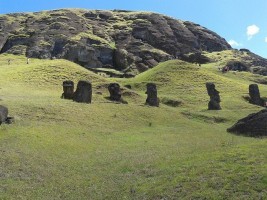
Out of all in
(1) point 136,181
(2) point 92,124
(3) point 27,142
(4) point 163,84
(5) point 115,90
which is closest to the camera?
(1) point 136,181

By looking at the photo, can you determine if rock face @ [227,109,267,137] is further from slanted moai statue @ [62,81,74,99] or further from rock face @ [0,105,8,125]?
slanted moai statue @ [62,81,74,99]

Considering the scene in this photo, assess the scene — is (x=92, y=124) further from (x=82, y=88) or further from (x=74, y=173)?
(x=74, y=173)

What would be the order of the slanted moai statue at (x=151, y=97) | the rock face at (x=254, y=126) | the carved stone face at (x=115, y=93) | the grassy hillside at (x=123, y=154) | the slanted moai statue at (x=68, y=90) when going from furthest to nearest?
the slanted moai statue at (x=151, y=97) → the carved stone face at (x=115, y=93) → the slanted moai statue at (x=68, y=90) → the rock face at (x=254, y=126) → the grassy hillside at (x=123, y=154)

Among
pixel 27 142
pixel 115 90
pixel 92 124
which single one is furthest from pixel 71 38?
pixel 27 142

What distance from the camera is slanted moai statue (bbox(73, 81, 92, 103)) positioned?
62.1 m

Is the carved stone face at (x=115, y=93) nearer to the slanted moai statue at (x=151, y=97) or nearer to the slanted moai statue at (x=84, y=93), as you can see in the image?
the slanted moai statue at (x=151, y=97)

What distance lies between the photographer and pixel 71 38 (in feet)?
582

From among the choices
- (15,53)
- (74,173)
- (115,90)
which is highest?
(15,53)

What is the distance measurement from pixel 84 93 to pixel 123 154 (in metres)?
28.9

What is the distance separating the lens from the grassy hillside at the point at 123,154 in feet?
74.2

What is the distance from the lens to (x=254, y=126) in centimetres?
4834

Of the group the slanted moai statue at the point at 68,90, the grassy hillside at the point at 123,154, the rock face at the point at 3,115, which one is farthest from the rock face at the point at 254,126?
the slanted moai statue at the point at 68,90

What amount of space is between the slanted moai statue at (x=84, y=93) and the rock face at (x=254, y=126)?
864 inches

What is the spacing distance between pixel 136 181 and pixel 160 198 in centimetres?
395
